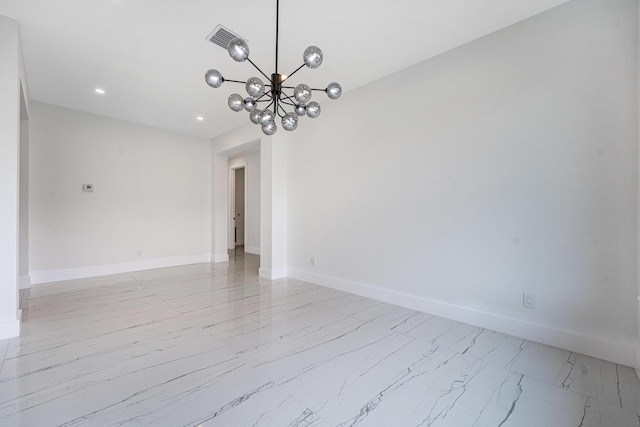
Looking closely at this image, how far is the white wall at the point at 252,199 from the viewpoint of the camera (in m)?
7.48

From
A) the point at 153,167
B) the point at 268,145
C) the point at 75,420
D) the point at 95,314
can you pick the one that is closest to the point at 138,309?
the point at 95,314

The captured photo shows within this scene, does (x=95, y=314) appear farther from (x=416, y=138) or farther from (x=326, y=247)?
(x=416, y=138)

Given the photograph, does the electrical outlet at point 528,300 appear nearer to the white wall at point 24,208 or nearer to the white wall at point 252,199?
the white wall at point 252,199

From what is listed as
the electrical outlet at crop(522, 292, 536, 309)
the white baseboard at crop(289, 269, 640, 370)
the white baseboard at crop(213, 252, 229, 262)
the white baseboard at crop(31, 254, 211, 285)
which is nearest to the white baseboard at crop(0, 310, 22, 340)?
the white baseboard at crop(31, 254, 211, 285)

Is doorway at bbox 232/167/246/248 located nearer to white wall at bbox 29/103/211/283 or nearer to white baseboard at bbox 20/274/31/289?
white wall at bbox 29/103/211/283

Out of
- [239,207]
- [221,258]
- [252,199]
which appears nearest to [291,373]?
[221,258]

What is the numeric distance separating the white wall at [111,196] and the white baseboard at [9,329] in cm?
243

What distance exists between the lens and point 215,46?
2.84m

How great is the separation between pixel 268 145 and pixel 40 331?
3.54 m

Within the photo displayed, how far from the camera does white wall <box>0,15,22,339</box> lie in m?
2.40

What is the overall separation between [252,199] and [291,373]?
6.20 metres

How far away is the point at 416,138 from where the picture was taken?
10.3 ft

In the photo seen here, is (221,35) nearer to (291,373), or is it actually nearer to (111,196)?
(291,373)

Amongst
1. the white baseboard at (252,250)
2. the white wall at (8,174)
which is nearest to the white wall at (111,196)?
the white baseboard at (252,250)
